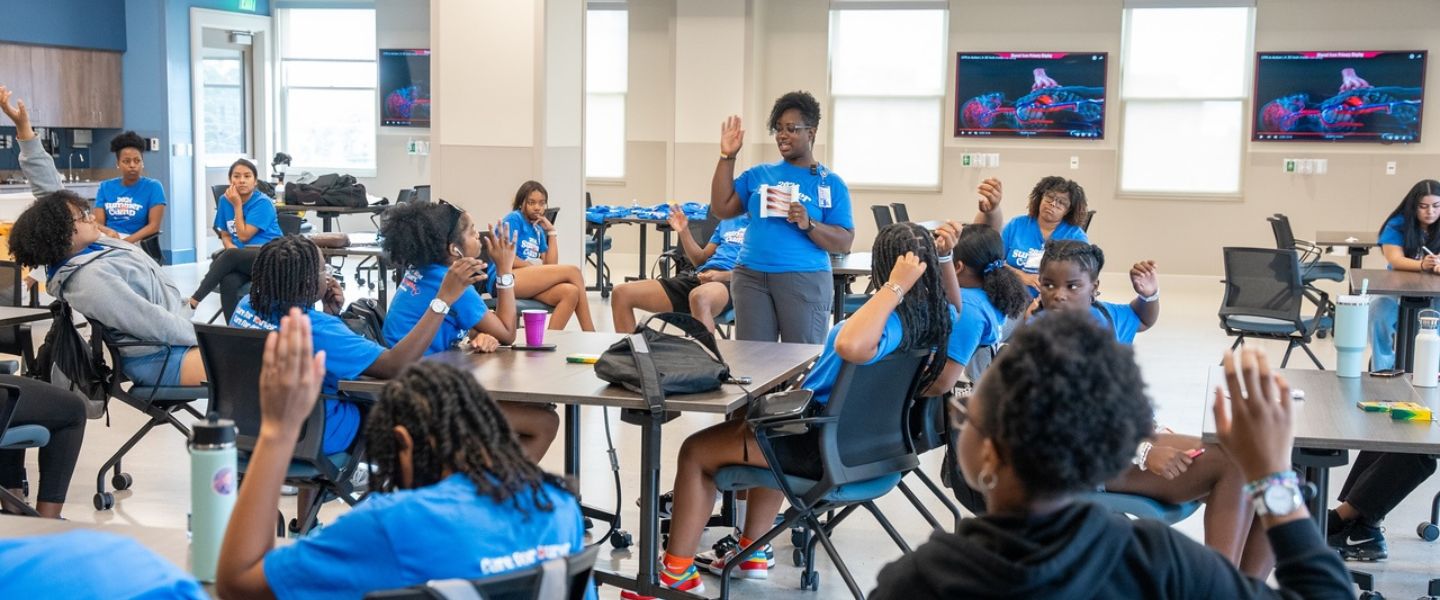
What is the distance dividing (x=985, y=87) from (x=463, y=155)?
5769 mm

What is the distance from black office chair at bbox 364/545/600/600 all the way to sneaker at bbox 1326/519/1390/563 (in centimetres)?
305

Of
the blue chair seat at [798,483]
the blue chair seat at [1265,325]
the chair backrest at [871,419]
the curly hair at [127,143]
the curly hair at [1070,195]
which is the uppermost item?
the curly hair at [127,143]

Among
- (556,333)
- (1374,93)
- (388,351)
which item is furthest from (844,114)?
(388,351)

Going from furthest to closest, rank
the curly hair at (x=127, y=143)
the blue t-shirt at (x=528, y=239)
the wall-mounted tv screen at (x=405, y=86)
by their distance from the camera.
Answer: the wall-mounted tv screen at (x=405, y=86) → the curly hair at (x=127, y=143) → the blue t-shirt at (x=528, y=239)

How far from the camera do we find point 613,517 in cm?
419

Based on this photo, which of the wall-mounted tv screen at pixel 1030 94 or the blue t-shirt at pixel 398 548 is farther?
the wall-mounted tv screen at pixel 1030 94

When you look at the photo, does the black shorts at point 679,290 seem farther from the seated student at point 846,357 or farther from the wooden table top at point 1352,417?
the wooden table top at point 1352,417

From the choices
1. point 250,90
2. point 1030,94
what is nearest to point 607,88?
point 250,90

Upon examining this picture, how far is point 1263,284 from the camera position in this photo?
673 cm

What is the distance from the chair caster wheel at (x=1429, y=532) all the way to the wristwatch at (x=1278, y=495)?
331 centimetres

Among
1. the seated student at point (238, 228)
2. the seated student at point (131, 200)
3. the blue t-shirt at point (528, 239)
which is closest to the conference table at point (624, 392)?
the blue t-shirt at point (528, 239)

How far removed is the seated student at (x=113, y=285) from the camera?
176 inches

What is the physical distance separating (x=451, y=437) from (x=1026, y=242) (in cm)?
441

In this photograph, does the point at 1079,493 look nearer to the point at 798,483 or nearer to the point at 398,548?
the point at 398,548
